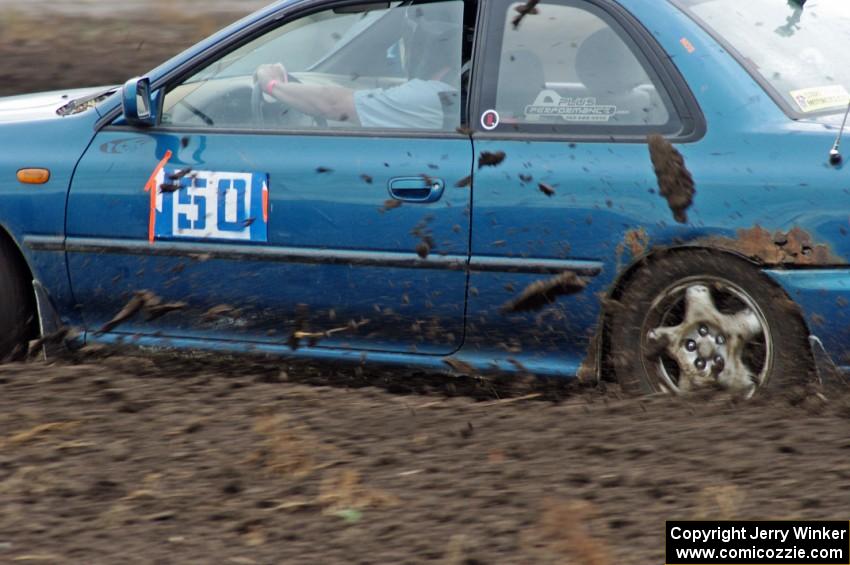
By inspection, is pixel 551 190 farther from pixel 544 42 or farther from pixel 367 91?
pixel 367 91

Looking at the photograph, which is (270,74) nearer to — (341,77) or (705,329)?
(341,77)

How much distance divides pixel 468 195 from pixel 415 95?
19.6 inches

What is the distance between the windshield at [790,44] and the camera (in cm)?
466

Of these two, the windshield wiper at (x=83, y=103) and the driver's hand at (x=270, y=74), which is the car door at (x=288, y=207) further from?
the windshield wiper at (x=83, y=103)

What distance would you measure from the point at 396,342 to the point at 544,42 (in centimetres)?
119

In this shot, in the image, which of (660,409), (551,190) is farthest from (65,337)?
(660,409)

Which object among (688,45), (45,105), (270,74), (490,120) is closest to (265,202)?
(270,74)

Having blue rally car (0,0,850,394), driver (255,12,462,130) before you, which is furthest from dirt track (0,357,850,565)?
driver (255,12,462,130)

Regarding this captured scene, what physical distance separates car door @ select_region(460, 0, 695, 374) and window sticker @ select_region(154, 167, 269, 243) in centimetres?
82

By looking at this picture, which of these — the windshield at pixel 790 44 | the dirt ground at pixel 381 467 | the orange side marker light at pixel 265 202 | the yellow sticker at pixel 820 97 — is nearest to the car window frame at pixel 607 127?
the windshield at pixel 790 44

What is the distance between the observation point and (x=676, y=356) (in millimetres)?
4645

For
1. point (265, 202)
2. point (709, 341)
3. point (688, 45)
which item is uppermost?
point (688, 45)

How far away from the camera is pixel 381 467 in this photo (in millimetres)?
3986

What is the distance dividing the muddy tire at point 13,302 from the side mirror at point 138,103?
0.71 m
